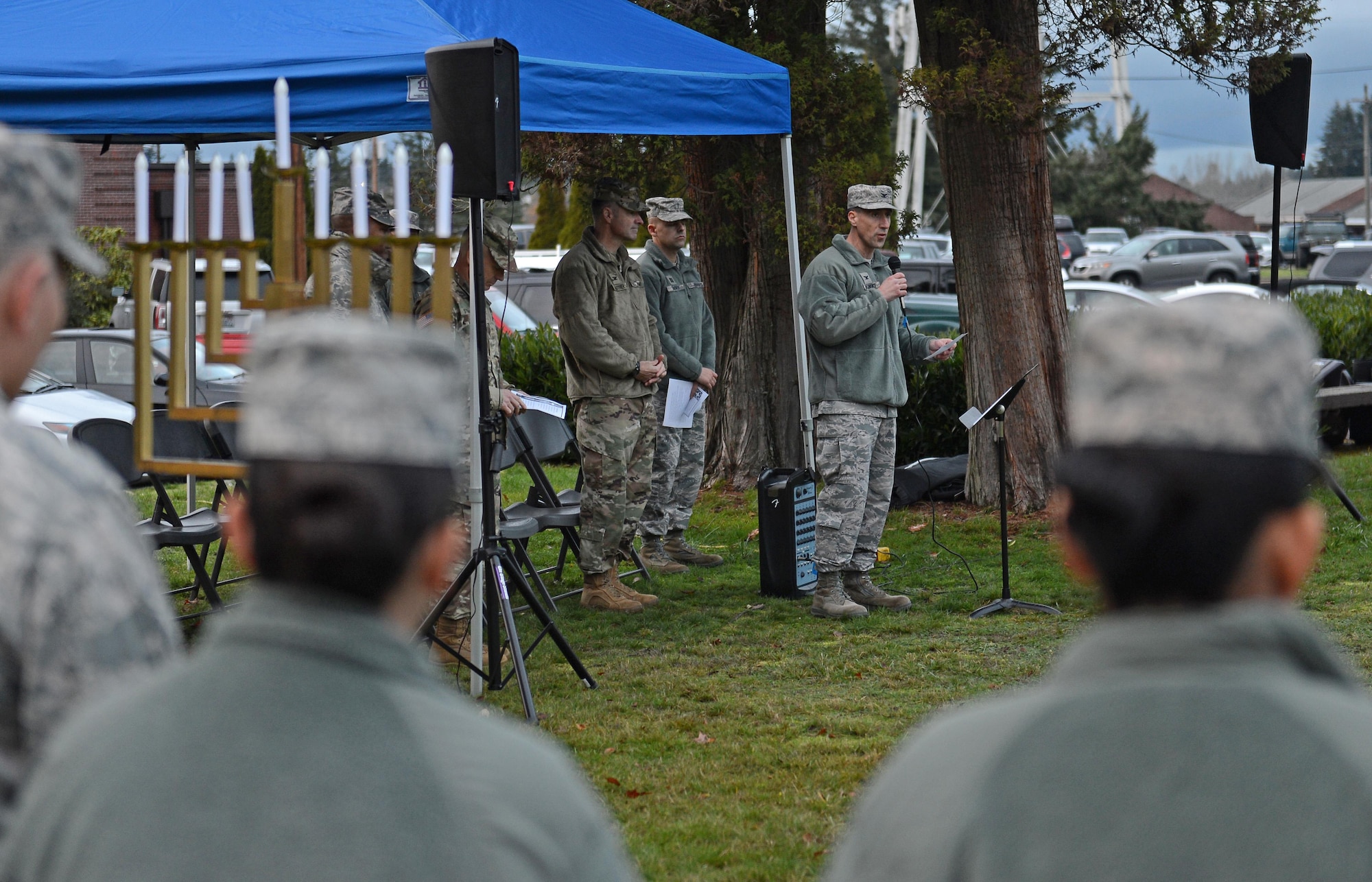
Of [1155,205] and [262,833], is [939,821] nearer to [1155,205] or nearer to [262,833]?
[262,833]

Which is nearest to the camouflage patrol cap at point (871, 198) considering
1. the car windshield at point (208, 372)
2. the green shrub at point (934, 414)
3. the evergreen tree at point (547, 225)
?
the green shrub at point (934, 414)

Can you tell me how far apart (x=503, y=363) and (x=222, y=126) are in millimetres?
8385

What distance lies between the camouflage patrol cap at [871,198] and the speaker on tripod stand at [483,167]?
7.32 ft

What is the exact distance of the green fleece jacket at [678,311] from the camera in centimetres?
829

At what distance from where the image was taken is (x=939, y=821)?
1.28 meters

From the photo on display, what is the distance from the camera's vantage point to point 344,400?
1309 millimetres

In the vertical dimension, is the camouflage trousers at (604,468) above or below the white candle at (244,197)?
below

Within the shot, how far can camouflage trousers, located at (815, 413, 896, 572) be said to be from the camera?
23.1 ft

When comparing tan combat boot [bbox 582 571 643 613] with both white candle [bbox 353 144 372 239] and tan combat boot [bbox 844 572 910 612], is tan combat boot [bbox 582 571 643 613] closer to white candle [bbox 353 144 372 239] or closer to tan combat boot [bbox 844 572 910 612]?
tan combat boot [bbox 844 572 910 612]

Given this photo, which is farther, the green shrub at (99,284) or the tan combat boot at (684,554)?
the green shrub at (99,284)

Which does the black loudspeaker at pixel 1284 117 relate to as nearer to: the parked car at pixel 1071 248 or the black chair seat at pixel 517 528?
the black chair seat at pixel 517 528

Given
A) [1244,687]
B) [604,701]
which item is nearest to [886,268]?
[604,701]

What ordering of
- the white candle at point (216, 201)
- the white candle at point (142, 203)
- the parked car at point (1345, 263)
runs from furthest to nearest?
the parked car at point (1345, 263), the white candle at point (142, 203), the white candle at point (216, 201)

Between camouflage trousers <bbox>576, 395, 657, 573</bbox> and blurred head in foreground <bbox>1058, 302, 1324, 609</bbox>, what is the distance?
5.98 meters
